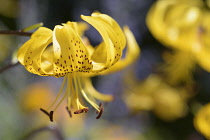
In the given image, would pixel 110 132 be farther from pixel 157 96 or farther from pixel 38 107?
pixel 38 107

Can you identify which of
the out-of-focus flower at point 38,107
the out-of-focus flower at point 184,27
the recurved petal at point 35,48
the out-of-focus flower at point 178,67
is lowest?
the out-of-focus flower at point 38,107

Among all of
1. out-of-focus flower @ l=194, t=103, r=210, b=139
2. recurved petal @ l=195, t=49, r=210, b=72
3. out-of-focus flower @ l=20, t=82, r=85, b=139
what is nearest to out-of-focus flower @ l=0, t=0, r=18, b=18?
out-of-focus flower @ l=20, t=82, r=85, b=139

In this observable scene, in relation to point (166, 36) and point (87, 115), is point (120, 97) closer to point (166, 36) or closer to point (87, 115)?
point (87, 115)

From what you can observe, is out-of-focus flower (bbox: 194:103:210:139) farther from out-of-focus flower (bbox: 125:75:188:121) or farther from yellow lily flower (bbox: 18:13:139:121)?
out-of-focus flower (bbox: 125:75:188:121)

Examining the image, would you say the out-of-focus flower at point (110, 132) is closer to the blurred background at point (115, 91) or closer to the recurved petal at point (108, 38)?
the blurred background at point (115, 91)

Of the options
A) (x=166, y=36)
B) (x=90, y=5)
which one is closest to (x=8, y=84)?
(x=166, y=36)


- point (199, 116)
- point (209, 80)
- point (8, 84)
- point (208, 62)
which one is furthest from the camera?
point (209, 80)

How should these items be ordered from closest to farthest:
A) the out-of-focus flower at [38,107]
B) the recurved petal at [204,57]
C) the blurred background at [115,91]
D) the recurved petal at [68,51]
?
1. the recurved petal at [68,51]
2. the recurved petal at [204,57]
3. the blurred background at [115,91]
4. the out-of-focus flower at [38,107]

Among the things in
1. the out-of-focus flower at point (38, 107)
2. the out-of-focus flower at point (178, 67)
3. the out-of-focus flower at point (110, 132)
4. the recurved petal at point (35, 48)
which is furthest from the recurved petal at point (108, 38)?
the out-of-focus flower at point (110, 132)
